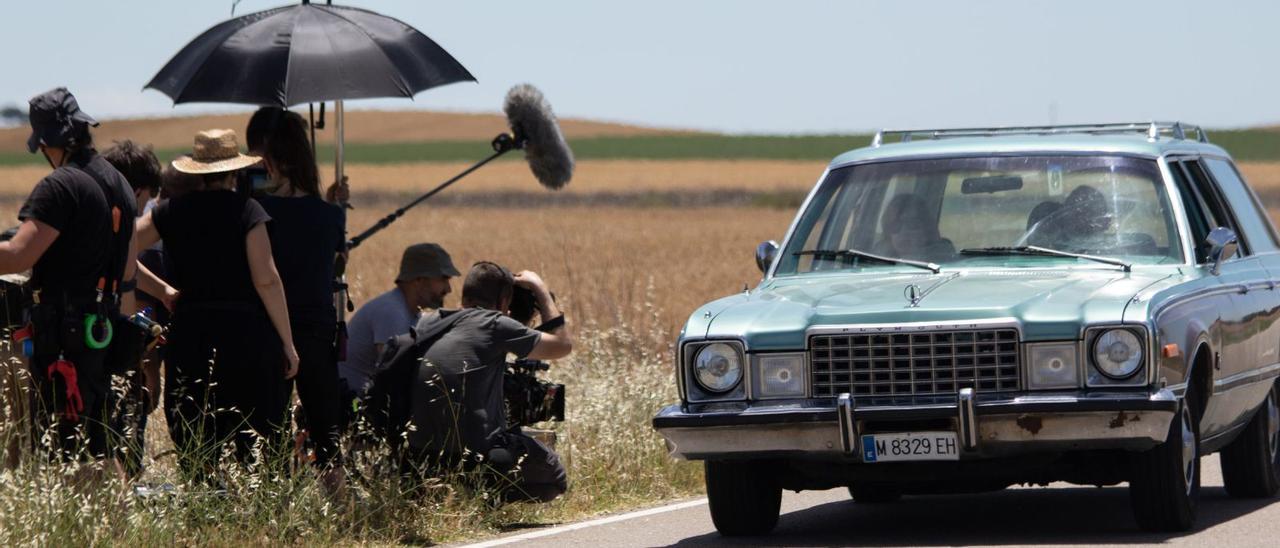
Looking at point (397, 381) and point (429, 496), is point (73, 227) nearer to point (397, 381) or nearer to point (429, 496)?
point (397, 381)

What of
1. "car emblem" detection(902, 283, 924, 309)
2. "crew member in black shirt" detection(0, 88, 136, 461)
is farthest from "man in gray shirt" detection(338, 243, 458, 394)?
"car emblem" detection(902, 283, 924, 309)

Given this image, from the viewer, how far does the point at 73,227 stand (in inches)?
335

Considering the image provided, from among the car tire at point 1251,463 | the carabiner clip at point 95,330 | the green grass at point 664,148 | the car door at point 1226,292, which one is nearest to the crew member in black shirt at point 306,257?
the carabiner clip at point 95,330

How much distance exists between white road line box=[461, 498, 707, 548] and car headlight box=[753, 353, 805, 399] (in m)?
1.38

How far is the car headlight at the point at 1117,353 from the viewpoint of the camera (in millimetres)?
8172

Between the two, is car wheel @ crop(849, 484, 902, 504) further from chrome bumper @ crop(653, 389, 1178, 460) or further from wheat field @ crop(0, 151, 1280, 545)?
chrome bumper @ crop(653, 389, 1178, 460)

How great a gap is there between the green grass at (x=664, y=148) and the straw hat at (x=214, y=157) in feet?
224

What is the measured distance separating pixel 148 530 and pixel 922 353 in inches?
119

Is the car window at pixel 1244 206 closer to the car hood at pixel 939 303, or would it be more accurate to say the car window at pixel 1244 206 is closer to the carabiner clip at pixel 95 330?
the car hood at pixel 939 303

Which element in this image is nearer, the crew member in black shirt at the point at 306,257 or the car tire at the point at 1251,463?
the crew member in black shirt at the point at 306,257

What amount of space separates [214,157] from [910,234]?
3.11 meters

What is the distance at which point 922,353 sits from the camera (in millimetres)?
8320

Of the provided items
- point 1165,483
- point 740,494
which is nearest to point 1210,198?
point 1165,483

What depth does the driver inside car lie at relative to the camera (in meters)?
9.70
